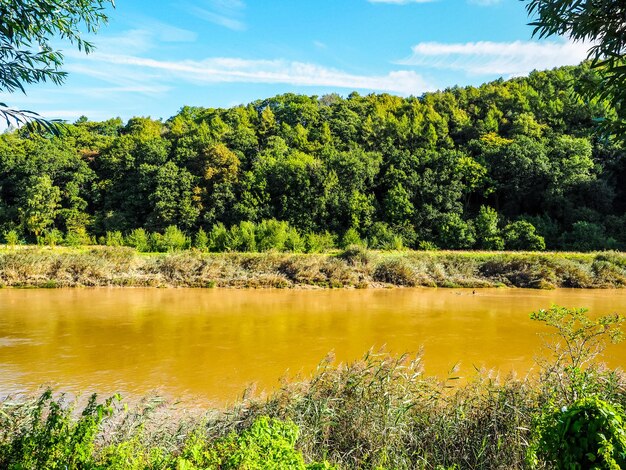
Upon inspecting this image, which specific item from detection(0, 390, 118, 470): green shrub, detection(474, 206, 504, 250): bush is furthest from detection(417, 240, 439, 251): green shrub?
detection(0, 390, 118, 470): green shrub

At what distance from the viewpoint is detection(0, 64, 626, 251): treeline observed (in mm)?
35219

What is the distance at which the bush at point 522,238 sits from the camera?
108ft

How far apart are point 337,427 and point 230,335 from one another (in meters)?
6.54

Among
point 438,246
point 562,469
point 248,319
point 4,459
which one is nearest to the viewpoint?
point 562,469

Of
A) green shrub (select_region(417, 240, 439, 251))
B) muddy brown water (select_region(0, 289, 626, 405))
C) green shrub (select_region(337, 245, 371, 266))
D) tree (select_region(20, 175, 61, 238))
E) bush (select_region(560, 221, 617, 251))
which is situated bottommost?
muddy brown water (select_region(0, 289, 626, 405))

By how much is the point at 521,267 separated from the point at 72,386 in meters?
19.5

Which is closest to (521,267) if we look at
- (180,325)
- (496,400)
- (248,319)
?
(248,319)

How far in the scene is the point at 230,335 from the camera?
10.5 m

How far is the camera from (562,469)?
2141mm

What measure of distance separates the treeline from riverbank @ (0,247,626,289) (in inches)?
375

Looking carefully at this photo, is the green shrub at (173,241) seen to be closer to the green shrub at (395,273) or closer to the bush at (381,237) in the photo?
the green shrub at (395,273)

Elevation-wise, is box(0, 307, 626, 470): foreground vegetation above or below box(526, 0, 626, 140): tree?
below

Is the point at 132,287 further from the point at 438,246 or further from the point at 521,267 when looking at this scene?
the point at 438,246

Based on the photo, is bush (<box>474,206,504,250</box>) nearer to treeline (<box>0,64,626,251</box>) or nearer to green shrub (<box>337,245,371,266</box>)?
treeline (<box>0,64,626,251</box>)
